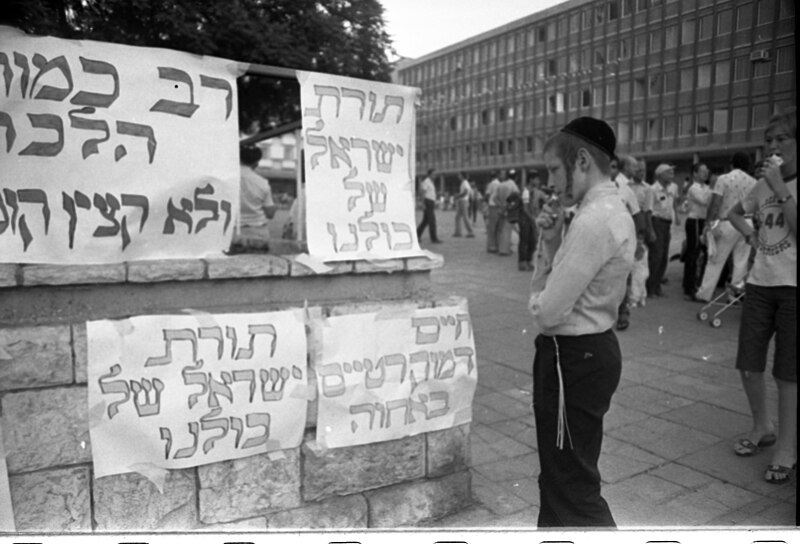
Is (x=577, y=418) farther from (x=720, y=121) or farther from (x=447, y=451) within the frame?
(x=720, y=121)

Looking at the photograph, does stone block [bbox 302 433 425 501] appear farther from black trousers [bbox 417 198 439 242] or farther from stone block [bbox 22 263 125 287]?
black trousers [bbox 417 198 439 242]

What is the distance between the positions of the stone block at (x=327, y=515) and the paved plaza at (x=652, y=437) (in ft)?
1.39

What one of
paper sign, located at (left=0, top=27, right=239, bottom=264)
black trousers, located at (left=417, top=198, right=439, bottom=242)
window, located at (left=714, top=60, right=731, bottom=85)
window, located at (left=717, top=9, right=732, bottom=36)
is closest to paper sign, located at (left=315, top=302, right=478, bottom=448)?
paper sign, located at (left=0, top=27, right=239, bottom=264)

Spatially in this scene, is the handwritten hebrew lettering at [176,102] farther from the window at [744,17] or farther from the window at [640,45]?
the window at [744,17]

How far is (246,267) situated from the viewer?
254 centimetres

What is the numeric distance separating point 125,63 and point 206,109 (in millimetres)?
334

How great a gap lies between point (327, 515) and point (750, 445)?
2648 millimetres

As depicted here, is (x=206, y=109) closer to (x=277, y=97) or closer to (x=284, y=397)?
(x=284, y=397)

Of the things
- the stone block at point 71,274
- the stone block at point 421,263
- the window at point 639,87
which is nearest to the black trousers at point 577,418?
the stone block at point 421,263

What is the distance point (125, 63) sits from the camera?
2.29 metres

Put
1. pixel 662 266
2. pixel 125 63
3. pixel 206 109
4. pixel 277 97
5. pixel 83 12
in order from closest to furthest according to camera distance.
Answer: pixel 125 63 < pixel 206 109 < pixel 83 12 < pixel 277 97 < pixel 662 266

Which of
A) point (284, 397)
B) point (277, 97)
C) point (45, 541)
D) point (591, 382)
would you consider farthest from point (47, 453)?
point (277, 97)

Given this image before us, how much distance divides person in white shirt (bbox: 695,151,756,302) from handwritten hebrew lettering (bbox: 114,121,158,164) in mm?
6251

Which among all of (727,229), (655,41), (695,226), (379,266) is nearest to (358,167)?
(379,266)
